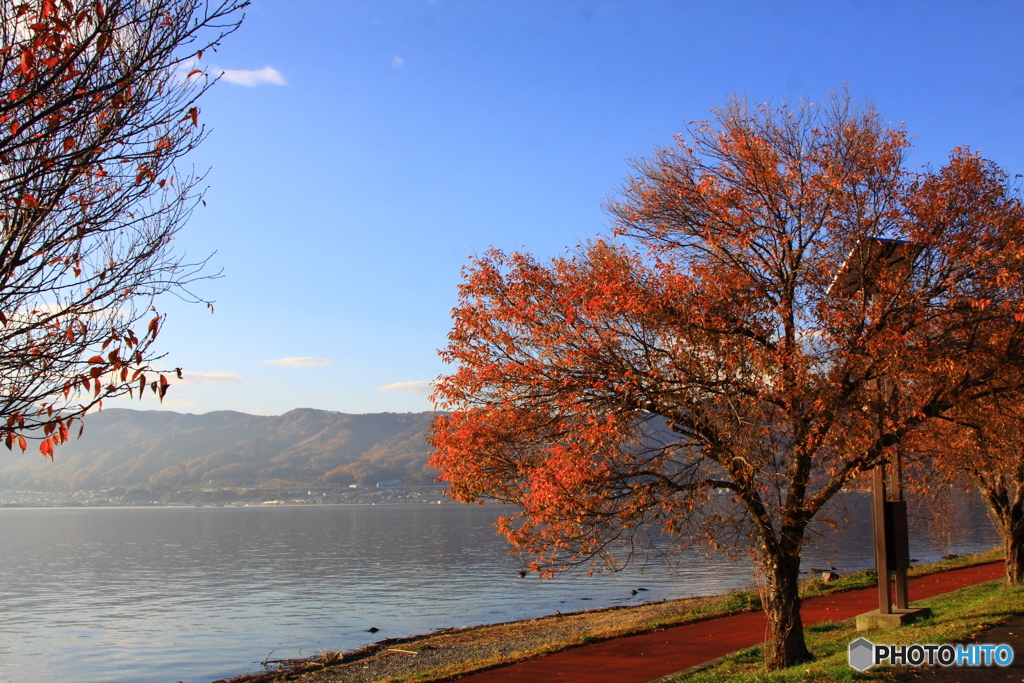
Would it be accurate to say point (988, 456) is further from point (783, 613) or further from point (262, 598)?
point (262, 598)

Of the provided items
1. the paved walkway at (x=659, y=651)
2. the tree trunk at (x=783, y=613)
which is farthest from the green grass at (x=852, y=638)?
the paved walkway at (x=659, y=651)

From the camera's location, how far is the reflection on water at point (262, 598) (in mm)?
32531

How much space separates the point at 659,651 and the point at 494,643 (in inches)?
339

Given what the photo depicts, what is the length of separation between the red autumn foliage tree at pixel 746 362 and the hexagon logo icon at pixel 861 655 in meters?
1.44

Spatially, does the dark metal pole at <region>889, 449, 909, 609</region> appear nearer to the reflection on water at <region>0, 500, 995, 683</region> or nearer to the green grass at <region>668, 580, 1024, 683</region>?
the green grass at <region>668, 580, 1024, 683</region>

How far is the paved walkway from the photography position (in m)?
15.5

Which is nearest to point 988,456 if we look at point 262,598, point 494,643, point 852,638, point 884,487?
point 884,487

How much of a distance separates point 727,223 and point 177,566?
8096cm

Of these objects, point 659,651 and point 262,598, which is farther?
point 262,598

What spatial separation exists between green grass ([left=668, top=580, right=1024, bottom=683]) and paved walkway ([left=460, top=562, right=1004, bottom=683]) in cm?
109

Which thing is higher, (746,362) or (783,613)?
(746,362)

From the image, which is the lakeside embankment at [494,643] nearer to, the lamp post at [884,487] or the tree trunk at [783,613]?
the tree trunk at [783,613]

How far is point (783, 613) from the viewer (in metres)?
12.4

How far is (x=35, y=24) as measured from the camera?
628cm
